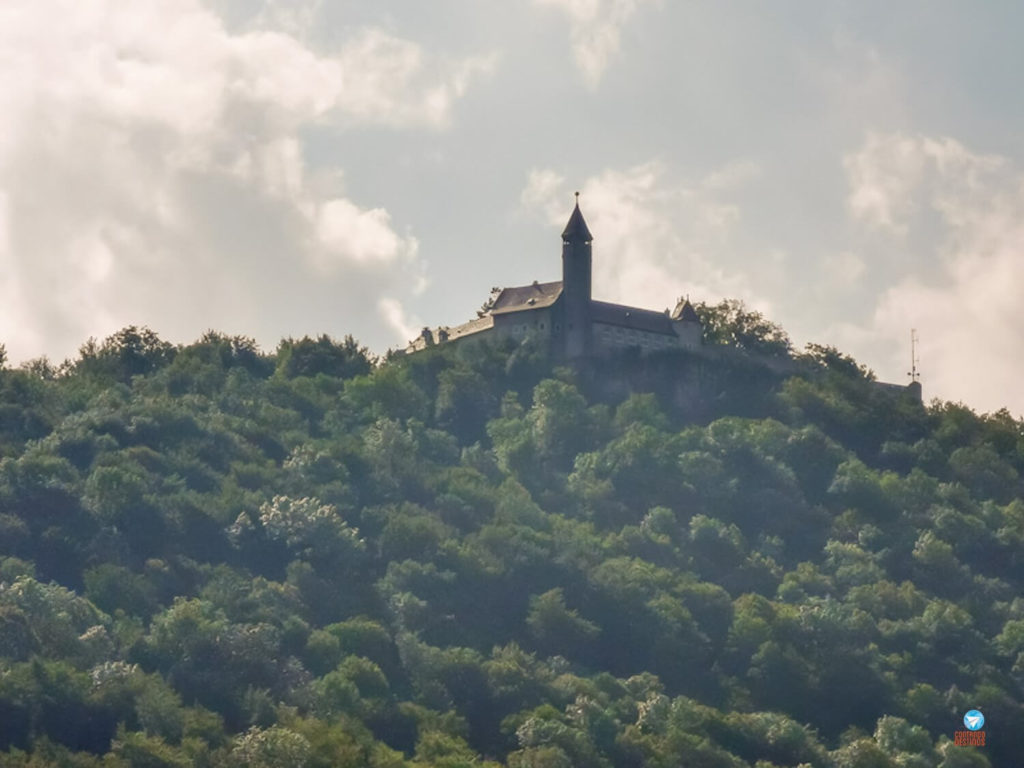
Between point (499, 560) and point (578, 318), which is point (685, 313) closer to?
point (578, 318)

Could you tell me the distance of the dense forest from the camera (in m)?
86.8

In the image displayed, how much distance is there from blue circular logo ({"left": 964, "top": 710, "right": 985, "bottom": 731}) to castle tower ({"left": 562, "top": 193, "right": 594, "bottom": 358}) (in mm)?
31771

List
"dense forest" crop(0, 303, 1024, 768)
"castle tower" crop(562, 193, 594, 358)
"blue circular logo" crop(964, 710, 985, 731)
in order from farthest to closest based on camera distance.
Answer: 1. "castle tower" crop(562, 193, 594, 358)
2. "blue circular logo" crop(964, 710, 985, 731)
3. "dense forest" crop(0, 303, 1024, 768)

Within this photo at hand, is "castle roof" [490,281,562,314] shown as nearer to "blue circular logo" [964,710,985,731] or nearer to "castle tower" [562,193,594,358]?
"castle tower" [562,193,594,358]

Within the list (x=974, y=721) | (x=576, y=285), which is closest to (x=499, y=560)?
(x=974, y=721)

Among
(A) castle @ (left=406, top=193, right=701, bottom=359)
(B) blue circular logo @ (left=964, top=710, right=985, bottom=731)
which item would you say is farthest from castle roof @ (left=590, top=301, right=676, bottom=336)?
(B) blue circular logo @ (left=964, top=710, right=985, bottom=731)

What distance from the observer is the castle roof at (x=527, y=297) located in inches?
4801

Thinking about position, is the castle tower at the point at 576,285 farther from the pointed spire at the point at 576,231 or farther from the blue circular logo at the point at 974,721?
the blue circular logo at the point at 974,721

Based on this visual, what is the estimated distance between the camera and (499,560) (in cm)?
10100

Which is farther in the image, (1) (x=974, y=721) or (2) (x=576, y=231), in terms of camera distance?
(2) (x=576, y=231)

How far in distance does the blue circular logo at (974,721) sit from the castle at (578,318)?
1240 inches

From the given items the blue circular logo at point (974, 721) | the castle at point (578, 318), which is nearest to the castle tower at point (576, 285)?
the castle at point (578, 318)

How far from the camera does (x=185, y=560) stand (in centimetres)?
9831

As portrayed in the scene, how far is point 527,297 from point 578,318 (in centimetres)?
325
